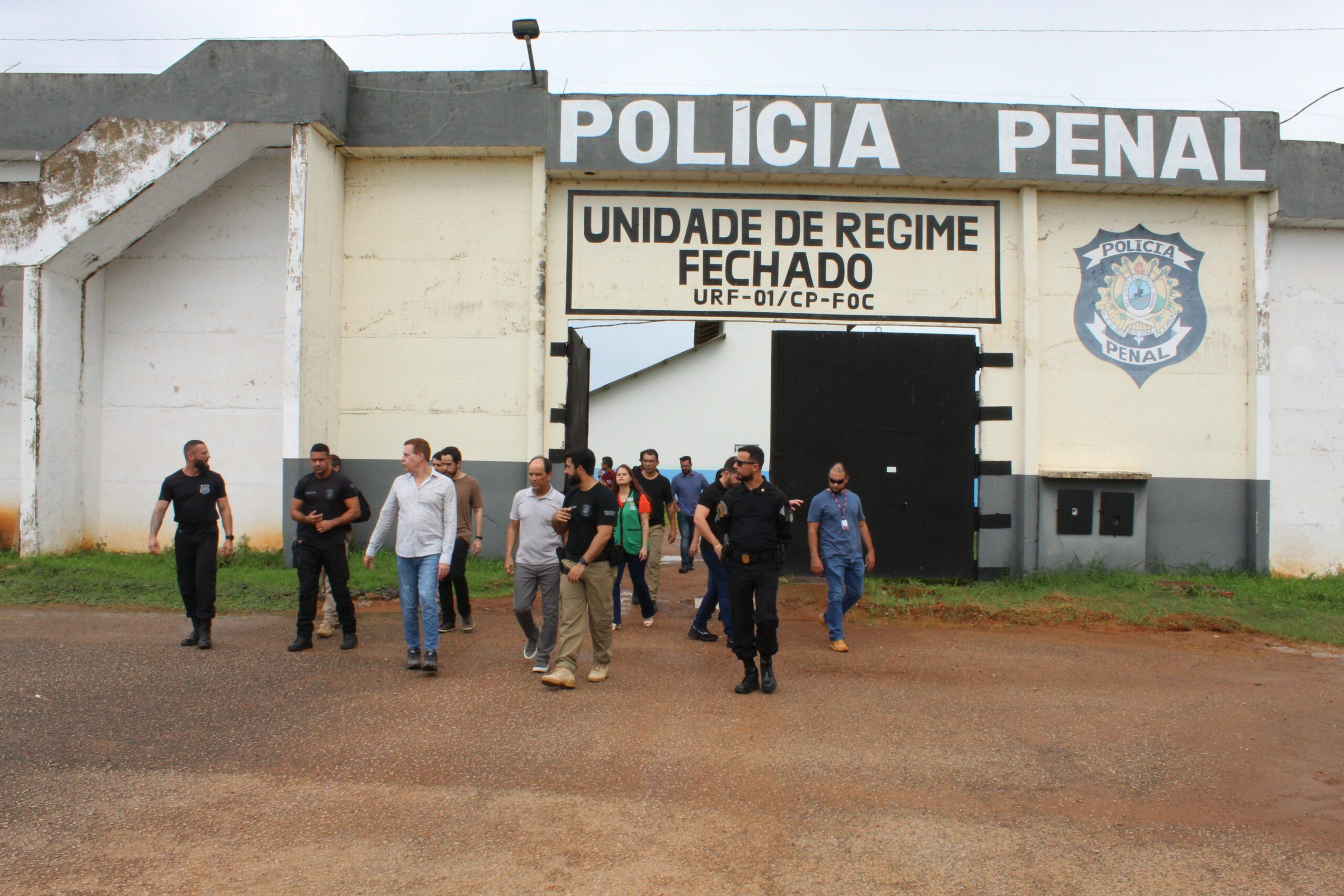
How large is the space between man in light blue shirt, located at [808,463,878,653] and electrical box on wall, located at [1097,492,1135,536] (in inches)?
198

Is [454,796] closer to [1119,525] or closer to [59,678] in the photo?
[59,678]

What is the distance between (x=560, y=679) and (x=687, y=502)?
8076 mm

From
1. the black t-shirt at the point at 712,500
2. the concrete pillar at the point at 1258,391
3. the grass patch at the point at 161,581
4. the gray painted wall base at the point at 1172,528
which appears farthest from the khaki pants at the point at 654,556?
the concrete pillar at the point at 1258,391

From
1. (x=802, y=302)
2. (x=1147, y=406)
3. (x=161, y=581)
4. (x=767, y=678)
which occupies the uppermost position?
(x=802, y=302)

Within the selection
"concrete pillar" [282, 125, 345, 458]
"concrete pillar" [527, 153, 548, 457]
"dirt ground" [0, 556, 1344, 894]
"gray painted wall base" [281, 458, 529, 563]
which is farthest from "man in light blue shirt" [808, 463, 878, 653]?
"concrete pillar" [282, 125, 345, 458]

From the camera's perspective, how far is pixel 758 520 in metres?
6.95

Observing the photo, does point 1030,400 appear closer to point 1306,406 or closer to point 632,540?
point 1306,406

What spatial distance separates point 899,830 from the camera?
437cm

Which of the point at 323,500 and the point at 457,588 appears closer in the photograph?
the point at 323,500

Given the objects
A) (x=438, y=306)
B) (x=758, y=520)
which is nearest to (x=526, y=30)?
(x=438, y=306)

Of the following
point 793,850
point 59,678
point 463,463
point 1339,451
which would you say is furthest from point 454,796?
point 1339,451

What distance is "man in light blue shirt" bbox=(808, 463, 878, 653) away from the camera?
8484 millimetres

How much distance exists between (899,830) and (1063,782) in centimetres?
126

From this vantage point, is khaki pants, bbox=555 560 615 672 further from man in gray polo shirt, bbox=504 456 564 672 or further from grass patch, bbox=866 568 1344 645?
grass patch, bbox=866 568 1344 645
